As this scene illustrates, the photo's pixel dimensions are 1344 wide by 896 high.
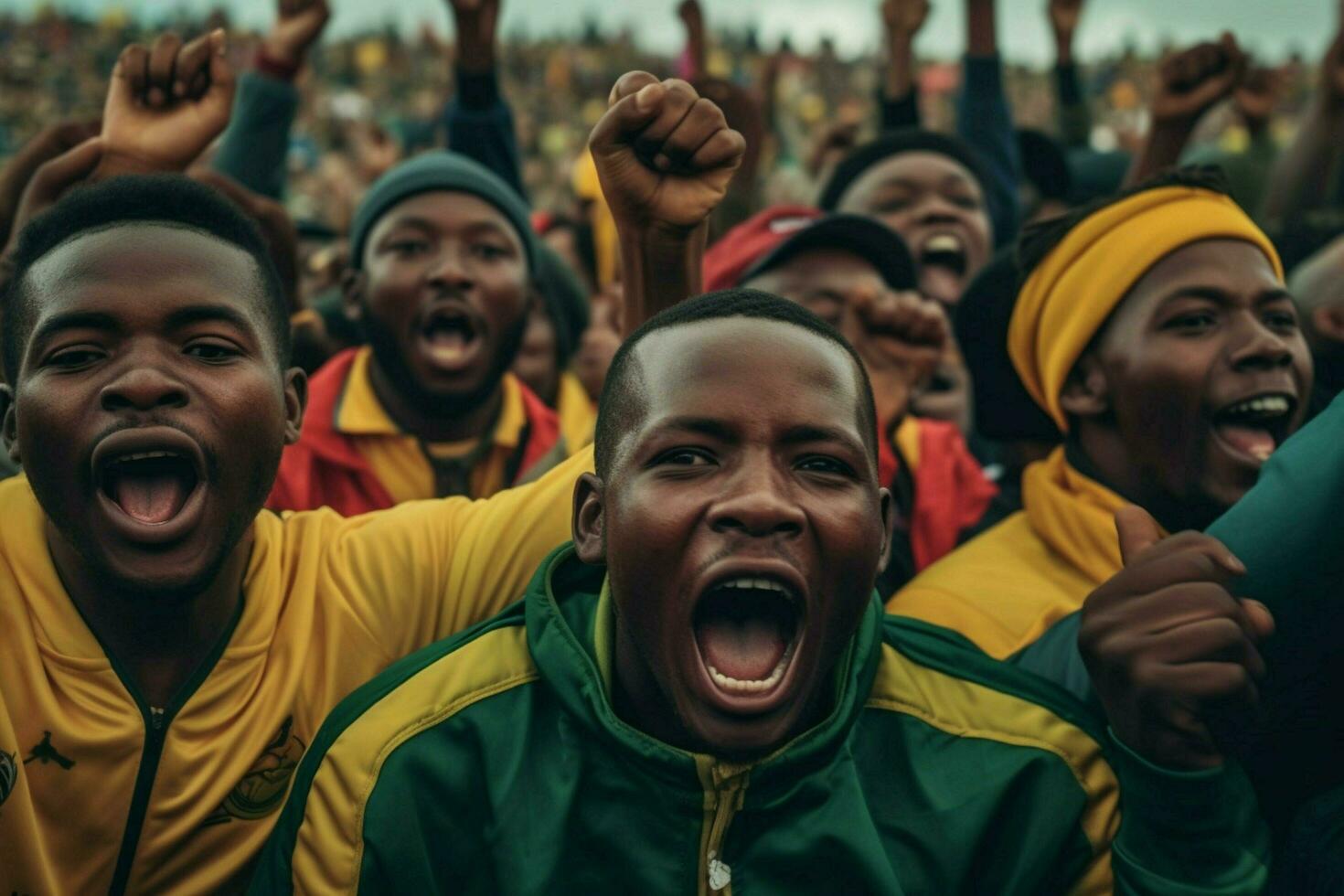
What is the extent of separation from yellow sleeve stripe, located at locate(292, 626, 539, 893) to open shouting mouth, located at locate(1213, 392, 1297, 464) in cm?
162

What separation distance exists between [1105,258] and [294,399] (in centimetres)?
183

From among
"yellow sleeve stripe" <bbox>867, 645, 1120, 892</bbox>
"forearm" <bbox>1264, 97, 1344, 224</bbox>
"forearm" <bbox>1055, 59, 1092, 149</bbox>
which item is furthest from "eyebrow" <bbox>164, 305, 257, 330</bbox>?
"forearm" <bbox>1055, 59, 1092, 149</bbox>

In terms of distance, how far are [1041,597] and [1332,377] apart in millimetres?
1134

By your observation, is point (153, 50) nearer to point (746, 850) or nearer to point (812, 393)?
→ point (812, 393)

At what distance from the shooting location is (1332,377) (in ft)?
12.7

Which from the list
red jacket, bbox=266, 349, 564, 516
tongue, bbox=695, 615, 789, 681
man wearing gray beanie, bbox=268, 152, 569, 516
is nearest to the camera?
tongue, bbox=695, 615, 789, 681

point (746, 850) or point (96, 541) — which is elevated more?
point (96, 541)

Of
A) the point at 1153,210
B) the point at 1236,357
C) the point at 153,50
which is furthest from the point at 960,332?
the point at 153,50

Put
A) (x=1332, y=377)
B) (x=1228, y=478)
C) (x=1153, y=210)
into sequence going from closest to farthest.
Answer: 1. (x=1228, y=478)
2. (x=1153, y=210)
3. (x=1332, y=377)

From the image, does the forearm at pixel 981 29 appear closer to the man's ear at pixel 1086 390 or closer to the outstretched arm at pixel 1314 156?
the outstretched arm at pixel 1314 156

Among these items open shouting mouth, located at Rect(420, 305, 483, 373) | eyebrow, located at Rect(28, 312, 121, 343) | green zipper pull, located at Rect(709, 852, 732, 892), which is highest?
eyebrow, located at Rect(28, 312, 121, 343)

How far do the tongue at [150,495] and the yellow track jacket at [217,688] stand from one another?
0.64 feet

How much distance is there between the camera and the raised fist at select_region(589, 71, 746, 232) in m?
2.75

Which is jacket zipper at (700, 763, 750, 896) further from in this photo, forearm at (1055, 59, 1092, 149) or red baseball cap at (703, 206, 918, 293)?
forearm at (1055, 59, 1092, 149)
